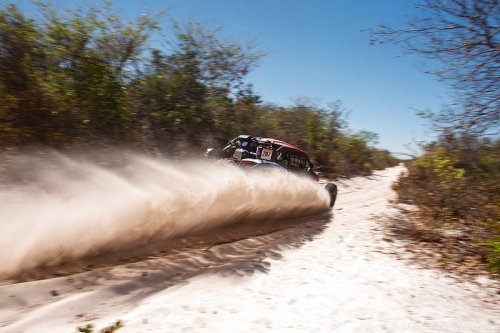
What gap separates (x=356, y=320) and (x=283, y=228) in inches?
137

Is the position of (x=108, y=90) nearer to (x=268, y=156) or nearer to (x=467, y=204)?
(x=268, y=156)

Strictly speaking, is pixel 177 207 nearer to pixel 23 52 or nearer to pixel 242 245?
pixel 242 245

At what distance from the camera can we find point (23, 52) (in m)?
6.50

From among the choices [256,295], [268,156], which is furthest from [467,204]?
[256,295]

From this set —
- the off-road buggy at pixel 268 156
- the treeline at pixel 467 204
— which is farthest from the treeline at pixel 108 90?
the treeline at pixel 467 204

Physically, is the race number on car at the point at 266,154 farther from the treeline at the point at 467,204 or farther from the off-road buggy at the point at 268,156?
the treeline at the point at 467,204

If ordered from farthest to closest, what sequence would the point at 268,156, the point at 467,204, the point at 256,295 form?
the point at 467,204 < the point at 268,156 < the point at 256,295

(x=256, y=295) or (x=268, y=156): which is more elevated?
(x=268, y=156)

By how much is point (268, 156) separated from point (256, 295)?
436cm

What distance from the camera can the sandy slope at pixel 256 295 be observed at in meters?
2.88

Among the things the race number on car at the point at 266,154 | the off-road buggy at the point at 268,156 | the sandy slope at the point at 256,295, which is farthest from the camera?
the race number on car at the point at 266,154

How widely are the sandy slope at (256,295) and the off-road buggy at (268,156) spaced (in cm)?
222

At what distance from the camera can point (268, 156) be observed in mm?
7574

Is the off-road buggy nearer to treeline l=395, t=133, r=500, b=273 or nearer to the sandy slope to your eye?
the sandy slope
